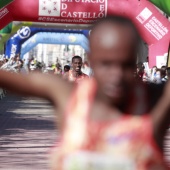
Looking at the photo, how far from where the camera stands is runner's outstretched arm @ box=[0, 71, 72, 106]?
7.99 ft

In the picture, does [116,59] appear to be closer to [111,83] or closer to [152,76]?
[111,83]

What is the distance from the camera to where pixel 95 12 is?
54.6 ft

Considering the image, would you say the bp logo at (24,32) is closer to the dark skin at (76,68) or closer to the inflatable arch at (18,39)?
the inflatable arch at (18,39)

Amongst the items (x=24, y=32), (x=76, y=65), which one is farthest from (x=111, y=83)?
(x=24, y=32)

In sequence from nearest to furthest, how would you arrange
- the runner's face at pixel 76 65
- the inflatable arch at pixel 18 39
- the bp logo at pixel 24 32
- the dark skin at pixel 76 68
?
the dark skin at pixel 76 68 < the runner's face at pixel 76 65 < the bp logo at pixel 24 32 < the inflatable arch at pixel 18 39

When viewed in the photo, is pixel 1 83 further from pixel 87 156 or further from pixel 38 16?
pixel 38 16

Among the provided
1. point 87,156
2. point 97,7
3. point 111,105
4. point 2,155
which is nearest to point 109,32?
point 111,105

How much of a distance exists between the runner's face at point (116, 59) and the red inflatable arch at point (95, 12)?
1420 centimetres

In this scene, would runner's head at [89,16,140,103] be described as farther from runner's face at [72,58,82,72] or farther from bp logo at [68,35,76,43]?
bp logo at [68,35,76,43]

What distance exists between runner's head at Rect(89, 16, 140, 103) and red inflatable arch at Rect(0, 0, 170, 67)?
1419 cm

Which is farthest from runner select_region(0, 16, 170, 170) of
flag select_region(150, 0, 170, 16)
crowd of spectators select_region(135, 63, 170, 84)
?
flag select_region(150, 0, 170, 16)

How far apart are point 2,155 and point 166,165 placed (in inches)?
281

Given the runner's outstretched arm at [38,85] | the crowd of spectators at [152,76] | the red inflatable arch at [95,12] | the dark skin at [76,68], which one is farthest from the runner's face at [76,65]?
the runner's outstretched arm at [38,85]

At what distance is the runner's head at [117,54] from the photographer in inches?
89.9
